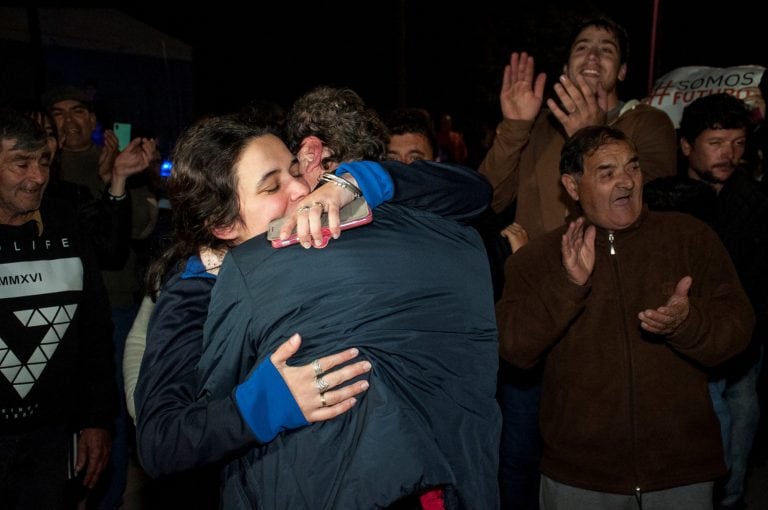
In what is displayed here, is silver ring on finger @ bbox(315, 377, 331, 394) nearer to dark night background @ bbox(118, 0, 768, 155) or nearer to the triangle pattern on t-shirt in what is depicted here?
the triangle pattern on t-shirt

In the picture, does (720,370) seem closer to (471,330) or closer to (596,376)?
(596,376)

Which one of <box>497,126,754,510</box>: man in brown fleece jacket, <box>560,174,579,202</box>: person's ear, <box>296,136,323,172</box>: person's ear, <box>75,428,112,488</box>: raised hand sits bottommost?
<box>75,428,112,488</box>: raised hand

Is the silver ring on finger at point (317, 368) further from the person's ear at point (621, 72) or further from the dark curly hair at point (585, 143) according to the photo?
the person's ear at point (621, 72)

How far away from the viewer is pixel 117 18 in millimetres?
11938

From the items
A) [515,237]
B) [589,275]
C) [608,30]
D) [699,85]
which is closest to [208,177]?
[589,275]

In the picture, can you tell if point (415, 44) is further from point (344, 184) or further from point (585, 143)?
Answer: point (344, 184)

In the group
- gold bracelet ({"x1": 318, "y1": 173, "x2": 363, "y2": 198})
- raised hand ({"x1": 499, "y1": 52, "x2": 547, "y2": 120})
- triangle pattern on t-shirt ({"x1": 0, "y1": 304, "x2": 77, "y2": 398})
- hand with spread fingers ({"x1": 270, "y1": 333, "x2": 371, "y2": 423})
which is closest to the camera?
hand with spread fingers ({"x1": 270, "y1": 333, "x2": 371, "y2": 423})

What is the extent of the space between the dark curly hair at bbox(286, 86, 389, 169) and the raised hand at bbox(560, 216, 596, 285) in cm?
74

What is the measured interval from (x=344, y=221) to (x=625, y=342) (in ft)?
4.78

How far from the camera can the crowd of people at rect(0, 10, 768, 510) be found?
4.68ft

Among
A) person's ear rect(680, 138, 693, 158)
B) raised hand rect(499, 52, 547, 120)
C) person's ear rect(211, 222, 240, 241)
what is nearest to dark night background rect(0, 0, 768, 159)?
person's ear rect(680, 138, 693, 158)

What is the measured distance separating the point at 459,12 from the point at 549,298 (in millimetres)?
14093

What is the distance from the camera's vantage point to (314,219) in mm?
1466

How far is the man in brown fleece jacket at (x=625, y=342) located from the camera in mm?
2441
